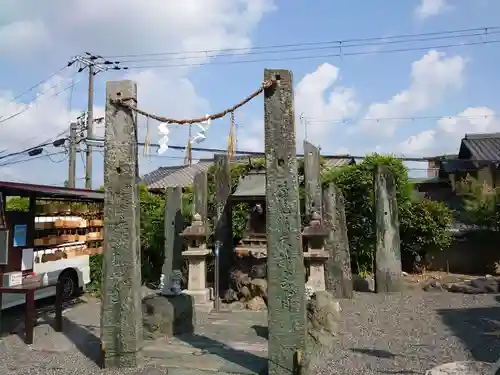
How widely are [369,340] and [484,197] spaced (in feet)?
29.6

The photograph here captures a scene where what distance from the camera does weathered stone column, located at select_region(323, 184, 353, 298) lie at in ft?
37.9

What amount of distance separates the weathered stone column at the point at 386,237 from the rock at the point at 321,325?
397 centimetres

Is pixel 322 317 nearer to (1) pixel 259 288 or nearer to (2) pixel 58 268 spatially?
(1) pixel 259 288

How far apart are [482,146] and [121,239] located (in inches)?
733

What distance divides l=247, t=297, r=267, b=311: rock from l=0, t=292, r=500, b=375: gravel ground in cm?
193

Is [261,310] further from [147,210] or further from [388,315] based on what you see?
[147,210]

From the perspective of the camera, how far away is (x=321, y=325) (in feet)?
25.3

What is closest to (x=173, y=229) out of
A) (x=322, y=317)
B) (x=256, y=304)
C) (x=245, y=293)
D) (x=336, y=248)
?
(x=245, y=293)

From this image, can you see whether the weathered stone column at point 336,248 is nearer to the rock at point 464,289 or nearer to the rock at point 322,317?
the rock at point 464,289

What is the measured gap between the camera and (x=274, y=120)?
5930 mm

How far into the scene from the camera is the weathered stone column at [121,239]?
6.18 m

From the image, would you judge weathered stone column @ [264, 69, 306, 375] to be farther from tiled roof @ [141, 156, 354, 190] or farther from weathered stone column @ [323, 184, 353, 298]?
tiled roof @ [141, 156, 354, 190]

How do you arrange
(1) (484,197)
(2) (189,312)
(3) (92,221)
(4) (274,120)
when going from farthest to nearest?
(1) (484,197), (3) (92,221), (2) (189,312), (4) (274,120)

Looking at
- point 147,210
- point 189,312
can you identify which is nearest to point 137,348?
point 189,312
